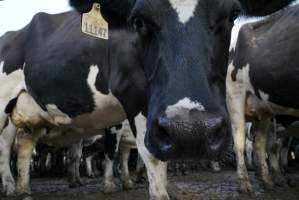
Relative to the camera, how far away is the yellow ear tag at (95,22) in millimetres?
3869

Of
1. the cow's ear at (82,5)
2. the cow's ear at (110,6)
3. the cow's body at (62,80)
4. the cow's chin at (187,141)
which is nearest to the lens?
the cow's chin at (187,141)

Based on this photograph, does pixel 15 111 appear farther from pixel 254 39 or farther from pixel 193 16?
pixel 193 16

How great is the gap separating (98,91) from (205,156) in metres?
3.09

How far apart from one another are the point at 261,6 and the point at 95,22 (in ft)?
4.42

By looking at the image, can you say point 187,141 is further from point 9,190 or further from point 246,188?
point 9,190

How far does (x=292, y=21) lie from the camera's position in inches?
253

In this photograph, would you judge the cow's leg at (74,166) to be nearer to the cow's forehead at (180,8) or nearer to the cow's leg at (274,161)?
the cow's leg at (274,161)

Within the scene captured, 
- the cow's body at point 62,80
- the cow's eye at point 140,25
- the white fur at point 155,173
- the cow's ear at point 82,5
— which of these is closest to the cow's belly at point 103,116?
the cow's body at point 62,80

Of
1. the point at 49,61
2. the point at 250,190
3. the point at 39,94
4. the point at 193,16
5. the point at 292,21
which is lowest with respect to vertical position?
the point at 250,190

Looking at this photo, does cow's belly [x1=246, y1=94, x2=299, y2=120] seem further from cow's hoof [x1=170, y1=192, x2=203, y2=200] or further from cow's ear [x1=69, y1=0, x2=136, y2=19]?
cow's ear [x1=69, y1=0, x2=136, y2=19]

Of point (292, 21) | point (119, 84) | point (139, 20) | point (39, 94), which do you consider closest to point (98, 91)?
point (119, 84)

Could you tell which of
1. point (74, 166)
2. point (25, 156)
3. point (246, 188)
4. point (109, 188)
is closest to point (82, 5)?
point (25, 156)

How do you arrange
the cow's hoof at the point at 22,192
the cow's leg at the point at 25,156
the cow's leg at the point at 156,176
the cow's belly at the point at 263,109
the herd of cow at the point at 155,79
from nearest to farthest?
the herd of cow at the point at 155,79 → the cow's leg at the point at 156,176 → the cow's hoof at the point at 22,192 → the cow's leg at the point at 25,156 → the cow's belly at the point at 263,109

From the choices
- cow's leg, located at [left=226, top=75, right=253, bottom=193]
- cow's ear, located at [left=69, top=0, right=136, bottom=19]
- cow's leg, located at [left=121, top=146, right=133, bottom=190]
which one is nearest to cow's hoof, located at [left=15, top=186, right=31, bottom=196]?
cow's leg, located at [left=121, top=146, right=133, bottom=190]
